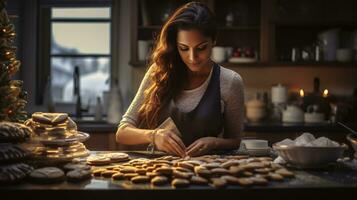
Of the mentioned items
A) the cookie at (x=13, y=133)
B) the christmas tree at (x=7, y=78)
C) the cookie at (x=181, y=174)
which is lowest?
the cookie at (x=181, y=174)

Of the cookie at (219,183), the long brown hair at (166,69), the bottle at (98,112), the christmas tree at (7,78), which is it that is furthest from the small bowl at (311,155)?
the bottle at (98,112)

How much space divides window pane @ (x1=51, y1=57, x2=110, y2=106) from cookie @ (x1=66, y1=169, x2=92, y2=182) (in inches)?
126

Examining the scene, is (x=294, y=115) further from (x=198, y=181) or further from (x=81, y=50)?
(x=198, y=181)

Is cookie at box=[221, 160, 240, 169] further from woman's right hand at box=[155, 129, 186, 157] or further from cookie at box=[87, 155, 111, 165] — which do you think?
cookie at box=[87, 155, 111, 165]

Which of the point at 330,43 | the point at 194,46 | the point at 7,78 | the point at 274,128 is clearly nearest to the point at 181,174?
the point at 194,46

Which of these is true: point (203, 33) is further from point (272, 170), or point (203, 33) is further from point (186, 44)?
point (272, 170)

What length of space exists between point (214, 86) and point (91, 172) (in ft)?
3.23

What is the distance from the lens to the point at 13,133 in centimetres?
153

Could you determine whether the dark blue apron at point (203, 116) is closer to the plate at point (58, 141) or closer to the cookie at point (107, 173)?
the plate at point (58, 141)

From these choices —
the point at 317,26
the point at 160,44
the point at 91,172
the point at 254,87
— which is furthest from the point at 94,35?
the point at 91,172

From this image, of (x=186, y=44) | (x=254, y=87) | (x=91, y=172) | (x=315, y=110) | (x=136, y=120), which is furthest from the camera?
(x=254, y=87)

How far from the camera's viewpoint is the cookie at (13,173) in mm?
1406

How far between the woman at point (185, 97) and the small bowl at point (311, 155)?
1.79 ft

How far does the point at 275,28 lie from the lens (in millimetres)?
4445
